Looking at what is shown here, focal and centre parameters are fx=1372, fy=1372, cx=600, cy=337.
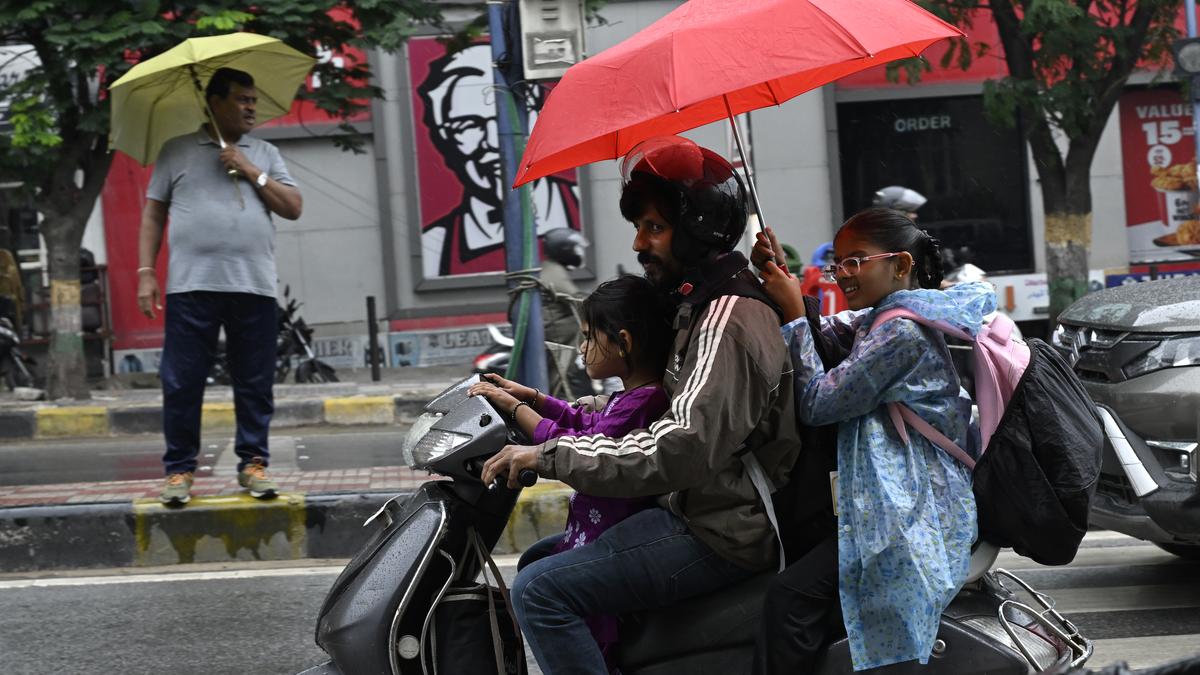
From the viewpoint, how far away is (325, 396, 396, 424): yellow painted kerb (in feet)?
40.9

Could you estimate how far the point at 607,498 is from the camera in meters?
2.83

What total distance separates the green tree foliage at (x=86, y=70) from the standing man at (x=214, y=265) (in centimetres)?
494

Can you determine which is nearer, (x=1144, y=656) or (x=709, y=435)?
(x=709, y=435)

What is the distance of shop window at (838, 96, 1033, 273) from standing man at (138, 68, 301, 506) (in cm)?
1225

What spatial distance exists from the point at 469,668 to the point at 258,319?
3244 millimetres

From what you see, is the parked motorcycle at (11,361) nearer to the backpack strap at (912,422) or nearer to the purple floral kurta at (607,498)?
the purple floral kurta at (607,498)

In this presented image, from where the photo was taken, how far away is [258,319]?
579cm

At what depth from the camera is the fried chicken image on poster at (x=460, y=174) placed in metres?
16.7

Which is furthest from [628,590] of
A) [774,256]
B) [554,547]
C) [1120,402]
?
[1120,402]

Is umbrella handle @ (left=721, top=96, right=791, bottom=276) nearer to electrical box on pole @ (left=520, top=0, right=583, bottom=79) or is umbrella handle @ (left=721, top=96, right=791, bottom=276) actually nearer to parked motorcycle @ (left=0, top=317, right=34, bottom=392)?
electrical box on pole @ (left=520, top=0, right=583, bottom=79)

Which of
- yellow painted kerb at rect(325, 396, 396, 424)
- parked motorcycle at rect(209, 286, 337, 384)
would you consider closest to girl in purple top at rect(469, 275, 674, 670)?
yellow painted kerb at rect(325, 396, 396, 424)

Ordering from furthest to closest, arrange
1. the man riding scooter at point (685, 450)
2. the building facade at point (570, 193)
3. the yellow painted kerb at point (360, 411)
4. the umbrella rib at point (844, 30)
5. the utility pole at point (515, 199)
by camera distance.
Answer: the building facade at point (570, 193) → the yellow painted kerb at point (360, 411) → the utility pole at point (515, 199) → the umbrella rib at point (844, 30) → the man riding scooter at point (685, 450)

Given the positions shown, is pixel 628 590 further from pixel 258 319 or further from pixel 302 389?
pixel 302 389

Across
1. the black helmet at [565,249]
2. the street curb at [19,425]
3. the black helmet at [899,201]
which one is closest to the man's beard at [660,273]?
the black helmet at [899,201]
